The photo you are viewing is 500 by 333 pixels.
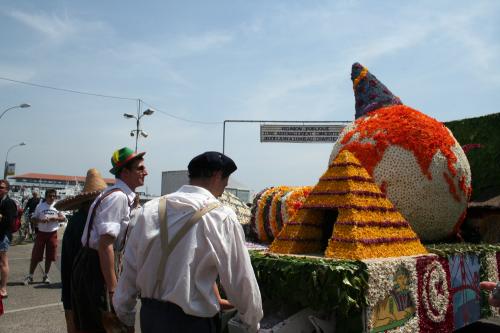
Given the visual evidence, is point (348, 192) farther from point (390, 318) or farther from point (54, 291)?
point (54, 291)

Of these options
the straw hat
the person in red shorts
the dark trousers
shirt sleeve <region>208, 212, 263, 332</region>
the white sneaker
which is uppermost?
the straw hat

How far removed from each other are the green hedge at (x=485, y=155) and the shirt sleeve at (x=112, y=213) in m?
6.03

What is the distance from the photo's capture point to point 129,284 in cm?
219

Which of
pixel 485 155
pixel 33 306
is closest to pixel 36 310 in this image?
pixel 33 306

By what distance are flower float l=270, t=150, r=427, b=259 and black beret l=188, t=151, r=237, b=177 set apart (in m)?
2.23

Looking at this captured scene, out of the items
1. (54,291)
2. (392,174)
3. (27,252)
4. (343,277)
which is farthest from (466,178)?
(27,252)

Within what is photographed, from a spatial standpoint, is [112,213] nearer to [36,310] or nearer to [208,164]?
[208,164]

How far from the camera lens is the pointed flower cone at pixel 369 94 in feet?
20.7

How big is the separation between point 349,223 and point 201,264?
2580mm

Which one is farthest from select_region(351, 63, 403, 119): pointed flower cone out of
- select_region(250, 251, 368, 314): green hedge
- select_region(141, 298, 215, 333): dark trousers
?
select_region(141, 298, 215, 333): dark trousers

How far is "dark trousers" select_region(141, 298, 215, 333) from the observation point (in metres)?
1.90

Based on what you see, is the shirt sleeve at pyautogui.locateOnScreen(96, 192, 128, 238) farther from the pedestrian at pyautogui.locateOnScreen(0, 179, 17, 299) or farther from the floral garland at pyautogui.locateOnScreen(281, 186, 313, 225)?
the floral garland at pyautogui.locateOnScreen(281, 186, 313, 225)

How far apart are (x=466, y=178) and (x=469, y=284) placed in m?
1.39

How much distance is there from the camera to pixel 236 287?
1.93 meters
